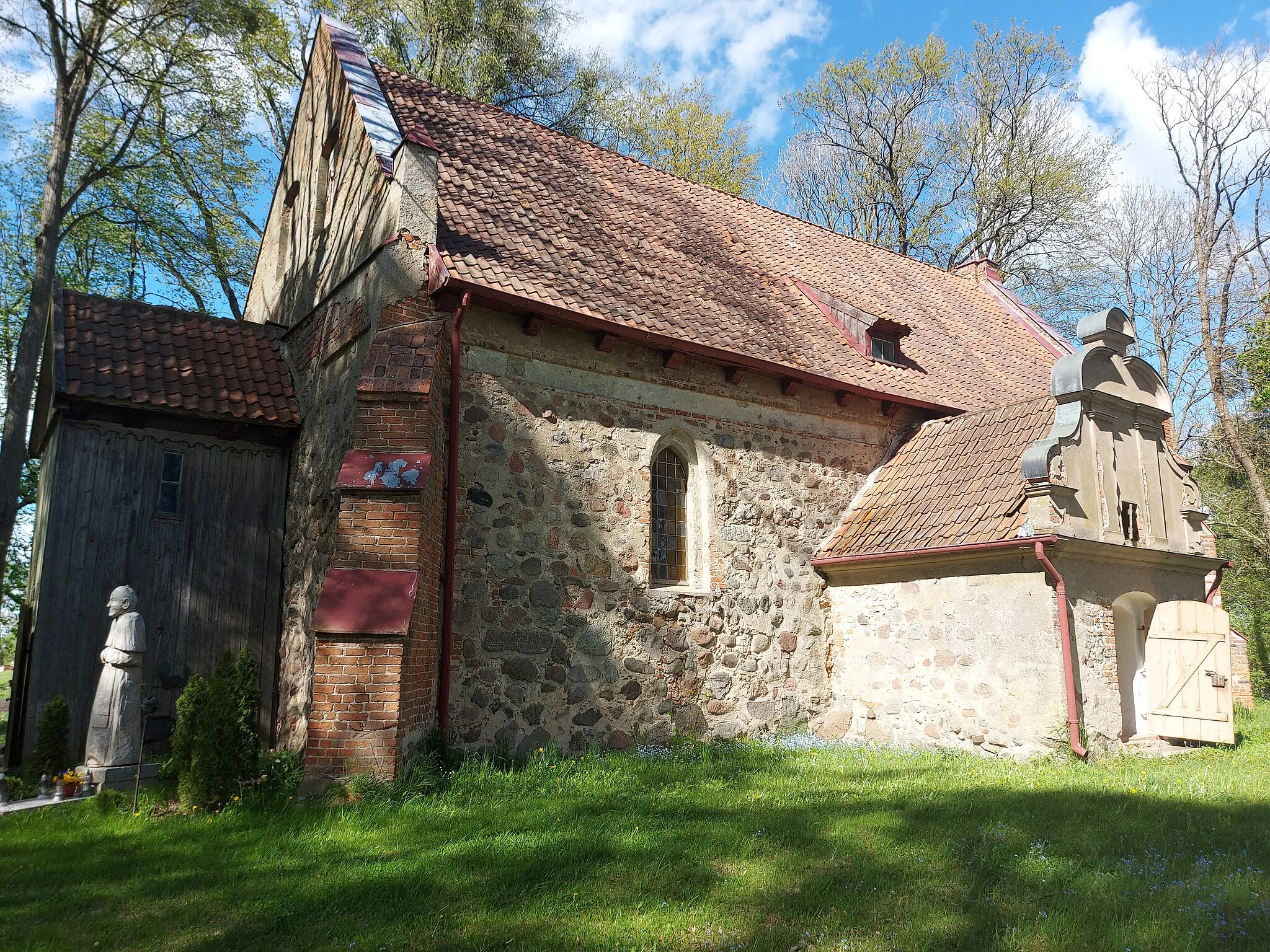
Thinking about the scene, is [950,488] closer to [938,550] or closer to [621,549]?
[938,550]

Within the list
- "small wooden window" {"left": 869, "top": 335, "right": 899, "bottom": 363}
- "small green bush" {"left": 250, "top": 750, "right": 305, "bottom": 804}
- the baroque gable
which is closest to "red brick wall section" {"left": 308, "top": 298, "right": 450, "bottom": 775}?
"small green bush" {"left": 250, "top": 750, "right": 305, "bottom": 804}

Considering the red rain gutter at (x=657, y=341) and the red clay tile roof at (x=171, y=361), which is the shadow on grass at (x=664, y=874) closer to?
the red clay tile roof at (x=171, y=361)

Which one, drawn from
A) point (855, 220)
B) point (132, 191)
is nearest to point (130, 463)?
point (132, 191)

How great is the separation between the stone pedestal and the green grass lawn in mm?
531

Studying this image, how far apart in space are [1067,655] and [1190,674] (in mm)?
2321

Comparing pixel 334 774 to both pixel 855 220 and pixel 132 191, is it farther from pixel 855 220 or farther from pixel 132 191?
pixel 855 220

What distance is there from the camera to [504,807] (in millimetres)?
6898

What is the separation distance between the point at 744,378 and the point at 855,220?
17551mm

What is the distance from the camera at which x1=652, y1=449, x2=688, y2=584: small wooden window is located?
10.4 m

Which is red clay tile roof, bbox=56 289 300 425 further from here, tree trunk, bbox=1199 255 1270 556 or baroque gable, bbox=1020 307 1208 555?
tree trunk, bbox=1199 255 1270 556

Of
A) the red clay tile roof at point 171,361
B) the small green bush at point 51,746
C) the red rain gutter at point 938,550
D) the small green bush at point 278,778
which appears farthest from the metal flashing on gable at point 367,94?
the red rain gutter at point 938,550

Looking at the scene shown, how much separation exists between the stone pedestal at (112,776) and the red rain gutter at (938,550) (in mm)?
7935

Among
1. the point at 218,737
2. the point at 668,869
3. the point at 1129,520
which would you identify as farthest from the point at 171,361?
the point at 1129,520

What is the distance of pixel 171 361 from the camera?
10.3 metres
